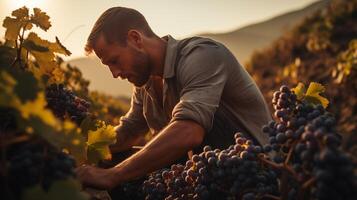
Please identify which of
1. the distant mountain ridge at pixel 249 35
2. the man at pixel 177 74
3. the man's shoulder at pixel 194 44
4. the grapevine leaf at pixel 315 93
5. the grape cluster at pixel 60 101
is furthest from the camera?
the distant mountain ridge at pixel 249 35

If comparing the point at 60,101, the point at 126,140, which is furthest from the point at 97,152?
the point at 126,140

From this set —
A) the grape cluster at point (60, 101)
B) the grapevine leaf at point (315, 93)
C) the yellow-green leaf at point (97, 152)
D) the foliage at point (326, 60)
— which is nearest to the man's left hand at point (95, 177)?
the yellow-green leaf at point (97, 152)

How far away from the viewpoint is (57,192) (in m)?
1.16

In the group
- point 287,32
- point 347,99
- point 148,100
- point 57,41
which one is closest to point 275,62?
point 287,32

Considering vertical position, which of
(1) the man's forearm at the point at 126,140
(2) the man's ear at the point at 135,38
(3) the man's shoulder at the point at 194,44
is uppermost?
(2) the man's ear at the point at 135,38

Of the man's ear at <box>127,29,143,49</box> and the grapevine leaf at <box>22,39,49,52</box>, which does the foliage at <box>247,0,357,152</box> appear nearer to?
the man's ear at <box>127,29,143,49</box>

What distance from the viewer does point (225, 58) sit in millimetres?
3359

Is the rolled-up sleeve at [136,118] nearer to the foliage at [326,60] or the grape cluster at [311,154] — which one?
the grape cluster at [311,154]

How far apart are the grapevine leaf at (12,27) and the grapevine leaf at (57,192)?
4.10 feet

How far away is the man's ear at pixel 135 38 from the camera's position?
3.55 m

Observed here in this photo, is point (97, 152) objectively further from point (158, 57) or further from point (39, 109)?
point (158, 57)

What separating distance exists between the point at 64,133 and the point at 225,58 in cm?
219

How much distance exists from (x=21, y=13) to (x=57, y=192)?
1409 millimetres

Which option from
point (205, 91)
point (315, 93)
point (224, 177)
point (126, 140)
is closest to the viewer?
point (224, 177)
